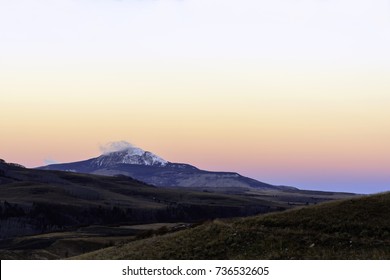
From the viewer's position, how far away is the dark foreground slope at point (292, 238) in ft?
113

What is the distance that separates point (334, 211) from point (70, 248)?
9588 cm

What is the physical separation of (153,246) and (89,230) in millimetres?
149832

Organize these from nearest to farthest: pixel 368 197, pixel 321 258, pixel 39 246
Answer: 1. pixel 321 258
2. pixel 368 197
3. pixel 39 246

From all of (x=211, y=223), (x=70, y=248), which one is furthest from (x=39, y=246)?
(x=211, y=223)

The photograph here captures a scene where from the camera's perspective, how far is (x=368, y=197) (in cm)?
4794

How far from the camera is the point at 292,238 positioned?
37250 mm

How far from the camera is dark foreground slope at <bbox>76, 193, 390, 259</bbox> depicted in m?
34.3
